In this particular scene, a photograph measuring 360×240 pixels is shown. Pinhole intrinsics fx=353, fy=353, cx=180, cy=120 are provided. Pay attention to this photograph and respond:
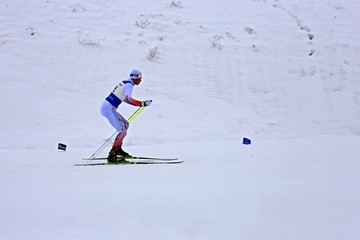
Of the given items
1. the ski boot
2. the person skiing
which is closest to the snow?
the ski boot

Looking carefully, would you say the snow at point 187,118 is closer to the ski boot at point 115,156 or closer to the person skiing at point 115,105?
the ski boot at point 115,156

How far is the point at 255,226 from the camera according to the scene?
333 centimetres

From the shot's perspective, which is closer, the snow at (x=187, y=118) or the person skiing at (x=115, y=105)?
the snow at (x=187, y=118)

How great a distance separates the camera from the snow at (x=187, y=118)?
11.6ft

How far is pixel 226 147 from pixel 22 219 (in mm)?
4772

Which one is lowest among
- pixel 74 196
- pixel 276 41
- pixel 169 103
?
pixel 169 103

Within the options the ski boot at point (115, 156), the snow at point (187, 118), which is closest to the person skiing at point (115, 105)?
the ski boot at point (115, 156)

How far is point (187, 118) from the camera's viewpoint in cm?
984

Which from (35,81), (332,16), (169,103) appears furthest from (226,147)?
(332,16)

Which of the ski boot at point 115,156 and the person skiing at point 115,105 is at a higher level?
the person skiing at point 115,105

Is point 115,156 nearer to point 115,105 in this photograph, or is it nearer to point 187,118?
point 115,105

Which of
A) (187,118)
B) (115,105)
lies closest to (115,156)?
(115,105)

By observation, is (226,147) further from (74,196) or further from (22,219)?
(22,219)

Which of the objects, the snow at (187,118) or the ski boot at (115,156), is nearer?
the snow at (187,118)
